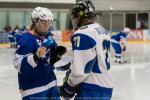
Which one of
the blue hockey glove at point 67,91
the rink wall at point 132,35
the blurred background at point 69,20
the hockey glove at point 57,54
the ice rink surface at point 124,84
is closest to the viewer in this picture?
the blue hockey glove at point 67,91

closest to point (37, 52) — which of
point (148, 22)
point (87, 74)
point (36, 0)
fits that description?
point (87, 74)

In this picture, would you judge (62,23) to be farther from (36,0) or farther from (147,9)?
(147,9)

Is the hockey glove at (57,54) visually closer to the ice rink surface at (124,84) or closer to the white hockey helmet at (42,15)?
the white hockey helmet at (42,15)

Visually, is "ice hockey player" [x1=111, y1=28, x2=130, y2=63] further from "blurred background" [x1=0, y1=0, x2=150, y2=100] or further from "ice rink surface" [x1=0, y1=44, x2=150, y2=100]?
"ice rink surface" [x1=0, y1=44, x2=150, y2=100]

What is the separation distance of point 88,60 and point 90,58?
0.02 meters

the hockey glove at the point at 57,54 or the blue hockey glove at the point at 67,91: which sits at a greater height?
the hockey glove at the point at 57,54

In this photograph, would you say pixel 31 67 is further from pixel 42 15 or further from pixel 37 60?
pixel 42 15

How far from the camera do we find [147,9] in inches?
1275

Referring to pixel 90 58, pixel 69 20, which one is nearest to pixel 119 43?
pixel 90 58

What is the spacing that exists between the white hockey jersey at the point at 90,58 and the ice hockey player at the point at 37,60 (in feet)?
1.31

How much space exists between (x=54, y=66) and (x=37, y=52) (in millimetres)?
310

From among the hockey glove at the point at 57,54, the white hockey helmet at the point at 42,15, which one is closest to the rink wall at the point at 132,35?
the hockey glove at the point at 57,54

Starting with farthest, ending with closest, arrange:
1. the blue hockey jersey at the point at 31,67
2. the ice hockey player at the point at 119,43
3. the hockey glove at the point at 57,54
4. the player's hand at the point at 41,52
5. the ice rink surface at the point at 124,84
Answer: the ice hockey player at the point at 119,43 < the ice rink surface at the point at 124,84 < the hockey glove at the point at 57,54 < the blue hockey jersey at the point at 31,67 < the player's hand at the point at 41,52

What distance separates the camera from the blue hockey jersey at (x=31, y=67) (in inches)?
125
